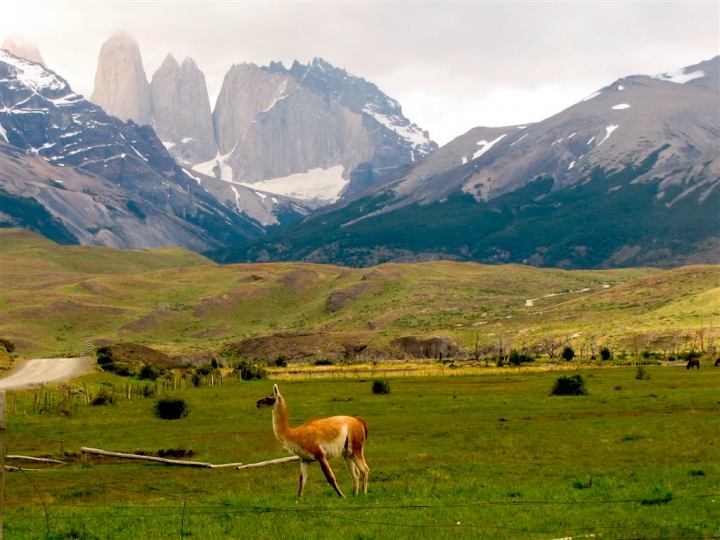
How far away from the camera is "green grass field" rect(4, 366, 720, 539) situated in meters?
19.3

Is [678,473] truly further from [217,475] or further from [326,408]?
[326,408]

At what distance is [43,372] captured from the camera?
7819 centimetres

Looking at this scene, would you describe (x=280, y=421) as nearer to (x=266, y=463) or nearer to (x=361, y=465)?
(x=361, y=465)

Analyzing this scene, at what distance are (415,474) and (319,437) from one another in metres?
6.81

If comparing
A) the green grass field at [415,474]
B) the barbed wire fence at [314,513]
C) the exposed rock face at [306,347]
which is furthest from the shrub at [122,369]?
the barbed wire fence at [314,513]

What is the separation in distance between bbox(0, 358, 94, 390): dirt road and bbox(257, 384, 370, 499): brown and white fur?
153ft

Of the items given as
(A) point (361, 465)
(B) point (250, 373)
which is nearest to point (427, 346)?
(B) point (250, 373)

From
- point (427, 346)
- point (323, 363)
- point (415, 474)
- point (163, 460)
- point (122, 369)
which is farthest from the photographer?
point (427, 346)

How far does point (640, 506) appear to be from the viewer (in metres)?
20.7

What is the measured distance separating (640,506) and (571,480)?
482 cm

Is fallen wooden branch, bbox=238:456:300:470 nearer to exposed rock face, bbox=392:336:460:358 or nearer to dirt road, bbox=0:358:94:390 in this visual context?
dirt road, bbox=0:358:94:390

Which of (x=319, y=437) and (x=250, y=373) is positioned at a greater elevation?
(x=319, y=437)

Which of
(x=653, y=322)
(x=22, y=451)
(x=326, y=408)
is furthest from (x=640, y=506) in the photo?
(x=653, y=322)

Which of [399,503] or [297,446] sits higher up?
[297,446]
